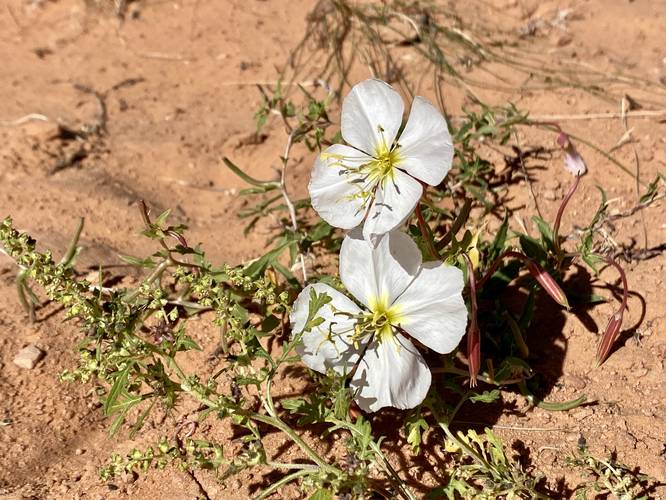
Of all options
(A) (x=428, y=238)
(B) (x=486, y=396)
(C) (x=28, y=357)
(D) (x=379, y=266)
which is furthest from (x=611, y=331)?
(C) (x=28, y=357)

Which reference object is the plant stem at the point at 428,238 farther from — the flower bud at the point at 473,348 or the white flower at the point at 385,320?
the flower bud at the point at 473,348

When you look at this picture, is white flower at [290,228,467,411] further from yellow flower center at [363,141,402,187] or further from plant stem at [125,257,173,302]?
plant stem at [125,257,173,302]

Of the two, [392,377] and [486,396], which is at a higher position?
[392,377]

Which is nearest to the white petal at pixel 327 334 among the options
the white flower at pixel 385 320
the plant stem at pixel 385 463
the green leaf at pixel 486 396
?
the white flower at pixel 385 320

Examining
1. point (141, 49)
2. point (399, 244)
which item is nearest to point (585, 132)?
point (399, 244)

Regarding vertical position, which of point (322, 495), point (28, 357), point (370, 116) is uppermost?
point (370, 116)

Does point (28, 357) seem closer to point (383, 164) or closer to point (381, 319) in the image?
point (381, 319)
